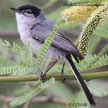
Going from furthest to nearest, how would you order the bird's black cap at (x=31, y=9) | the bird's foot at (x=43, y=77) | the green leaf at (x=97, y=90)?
the bird's black cap at (x=31, y=9) → the green leaf at (x=97, y=90) → the bird's foot at (x=43, y=77)

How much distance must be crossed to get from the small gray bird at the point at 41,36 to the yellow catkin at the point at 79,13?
158 millimetres

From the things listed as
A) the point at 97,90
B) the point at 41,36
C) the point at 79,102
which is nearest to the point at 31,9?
the point at 41,36

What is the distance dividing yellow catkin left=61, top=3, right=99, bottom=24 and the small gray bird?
158mm

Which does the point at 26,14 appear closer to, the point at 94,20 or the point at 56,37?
the point at 56,37

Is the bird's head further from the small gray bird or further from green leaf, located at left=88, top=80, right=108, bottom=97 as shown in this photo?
green leaf, located at left=88, top=80, right=108, bottom=97

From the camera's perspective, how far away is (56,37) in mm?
1983

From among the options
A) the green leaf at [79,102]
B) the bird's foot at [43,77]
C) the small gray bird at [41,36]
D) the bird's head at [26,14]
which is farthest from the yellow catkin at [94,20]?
the bird's head at [26,14]

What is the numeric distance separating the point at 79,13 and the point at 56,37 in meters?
0.43

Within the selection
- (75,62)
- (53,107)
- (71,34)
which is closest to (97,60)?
(75,62)

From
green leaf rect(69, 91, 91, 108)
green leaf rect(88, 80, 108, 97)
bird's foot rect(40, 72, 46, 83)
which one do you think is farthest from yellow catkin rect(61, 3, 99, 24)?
green leaf rect(88, 80, 108, 97)

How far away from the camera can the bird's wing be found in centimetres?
185

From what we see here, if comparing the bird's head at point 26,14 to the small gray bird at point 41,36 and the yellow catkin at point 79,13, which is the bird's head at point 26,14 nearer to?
the small gray bird at point 41,36

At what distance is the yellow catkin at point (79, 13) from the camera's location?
61.9 inches

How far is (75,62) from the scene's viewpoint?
1.89 meters
